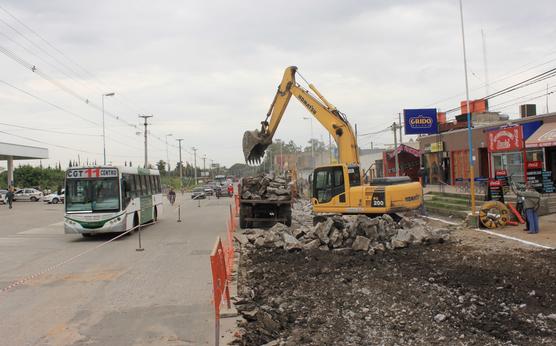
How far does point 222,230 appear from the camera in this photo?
813 inches

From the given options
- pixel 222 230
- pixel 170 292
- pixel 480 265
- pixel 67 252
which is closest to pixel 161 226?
pixel 222 230

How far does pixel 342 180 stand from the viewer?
17641 millimetres

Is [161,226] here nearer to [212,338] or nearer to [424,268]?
[424,268]

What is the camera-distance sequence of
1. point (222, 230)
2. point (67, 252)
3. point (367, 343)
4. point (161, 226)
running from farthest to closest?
point (161, 226) → point (222, 230) → point (67, 252) → point (367, 343)

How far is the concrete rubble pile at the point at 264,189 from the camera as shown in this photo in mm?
20672

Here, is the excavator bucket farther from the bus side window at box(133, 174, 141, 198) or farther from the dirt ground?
the dirt ground

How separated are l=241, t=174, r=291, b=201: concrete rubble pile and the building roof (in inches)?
1580

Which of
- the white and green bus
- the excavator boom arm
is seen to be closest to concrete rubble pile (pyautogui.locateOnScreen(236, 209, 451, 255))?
the excavator boom arm

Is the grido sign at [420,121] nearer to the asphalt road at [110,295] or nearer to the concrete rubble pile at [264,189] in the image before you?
the concrete rubble pile at [264,189]

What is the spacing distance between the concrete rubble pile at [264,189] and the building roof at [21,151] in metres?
40.1

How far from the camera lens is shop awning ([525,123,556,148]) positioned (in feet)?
72.1

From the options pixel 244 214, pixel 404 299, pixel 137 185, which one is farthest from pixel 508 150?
pixel 404 299

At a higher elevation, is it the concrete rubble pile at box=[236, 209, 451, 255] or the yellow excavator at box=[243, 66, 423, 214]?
the yellow excavator at box=[243, 66, 423, 214]

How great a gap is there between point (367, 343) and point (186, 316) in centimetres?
292
